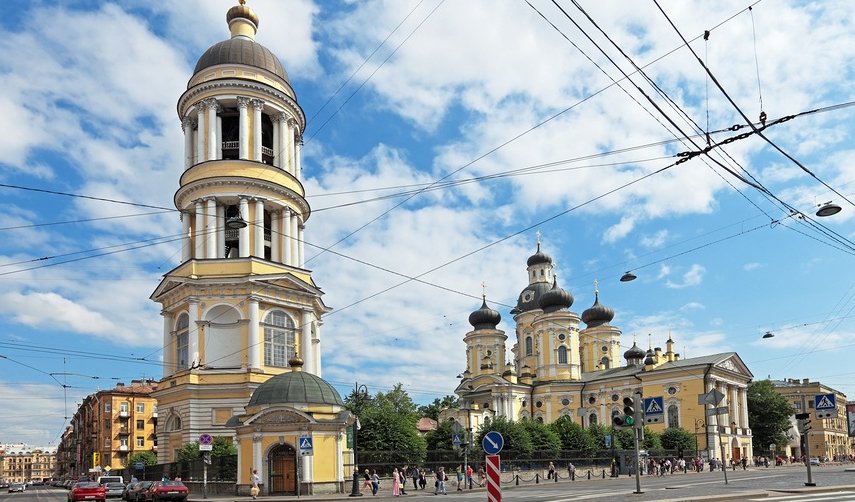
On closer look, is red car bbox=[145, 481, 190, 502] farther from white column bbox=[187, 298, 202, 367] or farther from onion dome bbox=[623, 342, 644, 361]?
onion dome bbox=[623, 342, 644, 361]

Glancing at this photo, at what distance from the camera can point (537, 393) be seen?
92.5 meters

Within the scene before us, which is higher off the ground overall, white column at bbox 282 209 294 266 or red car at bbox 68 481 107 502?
white column at bbox 282 209 294 266

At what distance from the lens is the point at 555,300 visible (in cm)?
9469

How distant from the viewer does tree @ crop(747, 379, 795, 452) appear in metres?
91.2

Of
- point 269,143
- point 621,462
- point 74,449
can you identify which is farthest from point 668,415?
point 74,449

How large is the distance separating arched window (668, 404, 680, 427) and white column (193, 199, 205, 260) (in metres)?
52.7

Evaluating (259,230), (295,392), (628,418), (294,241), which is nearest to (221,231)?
(259,230)

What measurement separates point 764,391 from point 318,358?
64290mm

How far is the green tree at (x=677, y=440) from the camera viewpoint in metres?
72.2

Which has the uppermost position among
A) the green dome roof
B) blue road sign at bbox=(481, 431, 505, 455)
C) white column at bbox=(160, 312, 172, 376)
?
white column at bbox=(160, 312, 172, 376)

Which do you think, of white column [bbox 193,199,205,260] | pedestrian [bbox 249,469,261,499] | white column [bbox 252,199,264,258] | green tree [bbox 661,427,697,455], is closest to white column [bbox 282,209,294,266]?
white column [bbox 252,199,264,258]

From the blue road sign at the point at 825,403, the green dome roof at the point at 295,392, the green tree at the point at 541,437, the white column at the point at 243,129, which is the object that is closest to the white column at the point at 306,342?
the white column at the point at 243,129

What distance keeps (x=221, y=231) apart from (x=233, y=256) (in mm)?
2939

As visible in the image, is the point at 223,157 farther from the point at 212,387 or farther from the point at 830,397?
the point at 830,397
